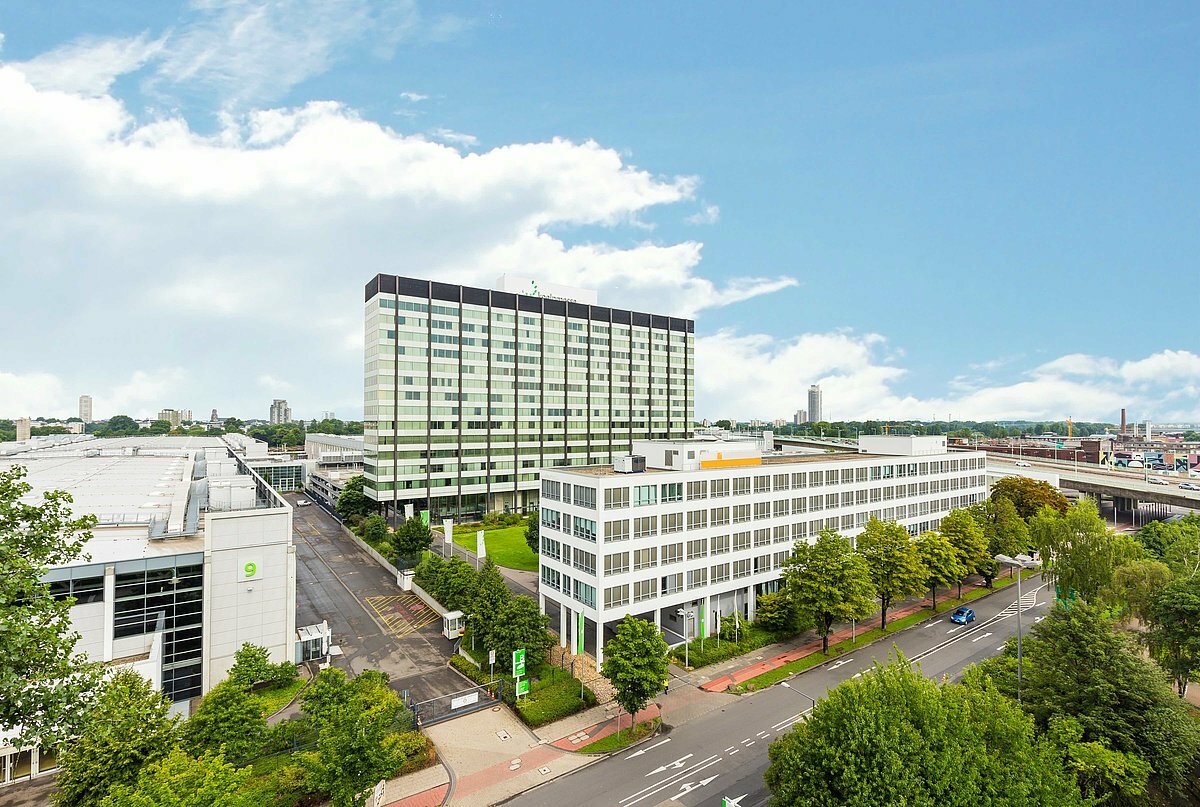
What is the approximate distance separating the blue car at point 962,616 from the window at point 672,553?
3043 cm

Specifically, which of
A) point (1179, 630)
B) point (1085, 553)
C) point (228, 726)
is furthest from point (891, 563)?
point (228, 726)

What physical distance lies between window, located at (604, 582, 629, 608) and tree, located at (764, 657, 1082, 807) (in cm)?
2068

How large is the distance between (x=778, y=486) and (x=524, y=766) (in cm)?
3567

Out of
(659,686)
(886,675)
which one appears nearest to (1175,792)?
(886,675)

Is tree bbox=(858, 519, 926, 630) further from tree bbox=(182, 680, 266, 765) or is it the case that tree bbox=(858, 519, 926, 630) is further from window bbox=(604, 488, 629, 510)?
tree bbox=(182, 680, 266, 765)

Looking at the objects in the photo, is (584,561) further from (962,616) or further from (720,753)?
(962,616)

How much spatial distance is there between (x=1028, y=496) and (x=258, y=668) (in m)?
95.4

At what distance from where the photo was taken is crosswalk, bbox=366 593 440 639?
179 feet

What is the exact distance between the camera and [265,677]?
134 ft

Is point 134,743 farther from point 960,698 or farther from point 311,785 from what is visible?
point 960,698

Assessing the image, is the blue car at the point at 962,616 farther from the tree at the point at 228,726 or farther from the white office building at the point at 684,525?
the tree at the point at 228,726

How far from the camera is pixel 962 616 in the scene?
56.2 m

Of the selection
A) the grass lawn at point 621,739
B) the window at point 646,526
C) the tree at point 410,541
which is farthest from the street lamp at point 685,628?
the tree at point 410,541

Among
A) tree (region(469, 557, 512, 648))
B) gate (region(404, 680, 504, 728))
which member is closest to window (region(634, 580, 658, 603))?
tree (region(469, 557, 512, 648))
